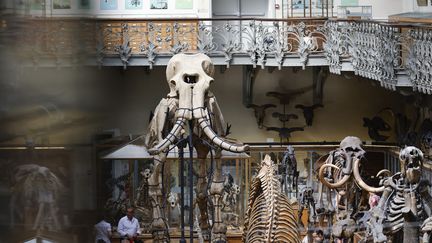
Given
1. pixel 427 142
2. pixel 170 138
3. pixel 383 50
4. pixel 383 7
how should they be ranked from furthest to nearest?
pixel 383 7 < pixel 427 142 < pixel 383 50 < pixel 170 138

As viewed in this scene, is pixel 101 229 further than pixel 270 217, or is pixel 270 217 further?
pixel 270 217

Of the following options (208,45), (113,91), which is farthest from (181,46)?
(113,91)

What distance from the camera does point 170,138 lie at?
538 inches

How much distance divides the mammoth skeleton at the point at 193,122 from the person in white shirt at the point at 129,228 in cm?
106

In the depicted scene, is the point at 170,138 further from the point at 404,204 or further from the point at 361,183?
the point at 404,204

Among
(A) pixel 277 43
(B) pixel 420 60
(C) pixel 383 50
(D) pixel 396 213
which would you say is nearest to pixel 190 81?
(B) pixel 420 60

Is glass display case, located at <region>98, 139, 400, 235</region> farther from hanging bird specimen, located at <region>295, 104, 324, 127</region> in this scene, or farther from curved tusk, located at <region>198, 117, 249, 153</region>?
hanging bird specimen, located at <region>295, 104, 324, 127</region>

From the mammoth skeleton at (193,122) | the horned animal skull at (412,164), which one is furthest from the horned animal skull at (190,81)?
the horned animal skull at (412,164)

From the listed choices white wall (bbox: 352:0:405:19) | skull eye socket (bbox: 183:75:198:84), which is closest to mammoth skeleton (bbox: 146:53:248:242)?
skull eye socket (bbox: 183:75:198:84)

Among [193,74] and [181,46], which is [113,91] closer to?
[193,74]

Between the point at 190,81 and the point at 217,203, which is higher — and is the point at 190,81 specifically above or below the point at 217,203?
above

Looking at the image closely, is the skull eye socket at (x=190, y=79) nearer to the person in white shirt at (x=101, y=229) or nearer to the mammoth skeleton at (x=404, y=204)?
the mammoth skeleton at (x=404, y=204)

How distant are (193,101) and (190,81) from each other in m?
0.86

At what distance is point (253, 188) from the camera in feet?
44.7
